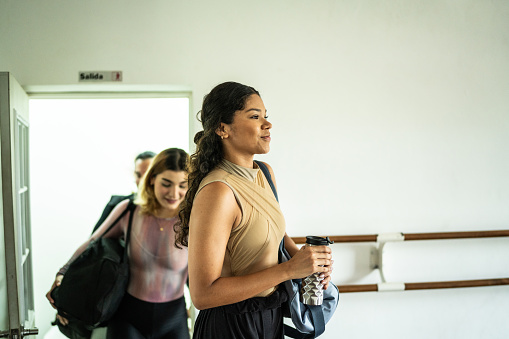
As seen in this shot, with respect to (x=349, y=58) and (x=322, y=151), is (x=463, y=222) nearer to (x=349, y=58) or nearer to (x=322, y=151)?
(x=322, y=151)

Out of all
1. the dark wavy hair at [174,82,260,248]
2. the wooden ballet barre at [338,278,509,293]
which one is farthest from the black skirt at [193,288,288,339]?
the wooden ballet barre at [338,278,509,293]

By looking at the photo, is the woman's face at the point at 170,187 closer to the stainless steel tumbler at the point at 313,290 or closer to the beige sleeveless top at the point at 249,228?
the beige sleeveless top at the point at 249,228

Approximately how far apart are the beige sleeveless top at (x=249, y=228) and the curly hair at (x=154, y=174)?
0.74m

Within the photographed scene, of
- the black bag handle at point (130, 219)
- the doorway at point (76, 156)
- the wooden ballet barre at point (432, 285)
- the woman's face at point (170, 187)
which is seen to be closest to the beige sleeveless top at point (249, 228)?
the woman's face at point (170, 187)

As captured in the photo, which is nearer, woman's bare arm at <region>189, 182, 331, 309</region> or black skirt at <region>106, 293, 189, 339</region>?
woman's bare arm at <region>189, 182, 331, 309</region>

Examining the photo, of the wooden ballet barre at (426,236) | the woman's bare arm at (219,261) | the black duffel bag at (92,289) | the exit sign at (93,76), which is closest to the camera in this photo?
the woman's bare arm at (219,261)

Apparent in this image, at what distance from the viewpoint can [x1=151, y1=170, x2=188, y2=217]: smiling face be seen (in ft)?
6.55

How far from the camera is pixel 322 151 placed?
2.34 metres

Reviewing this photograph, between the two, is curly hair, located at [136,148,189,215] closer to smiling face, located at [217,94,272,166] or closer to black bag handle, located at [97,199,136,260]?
black bag handle, located at [97,199,136,260]

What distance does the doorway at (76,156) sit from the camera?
3312 millimetres

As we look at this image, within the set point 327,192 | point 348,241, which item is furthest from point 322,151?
point 348,241

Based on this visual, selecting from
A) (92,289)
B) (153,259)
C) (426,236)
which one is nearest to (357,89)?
(426,236)

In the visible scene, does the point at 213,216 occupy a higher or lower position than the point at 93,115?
lower

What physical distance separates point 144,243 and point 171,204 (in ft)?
0.71
